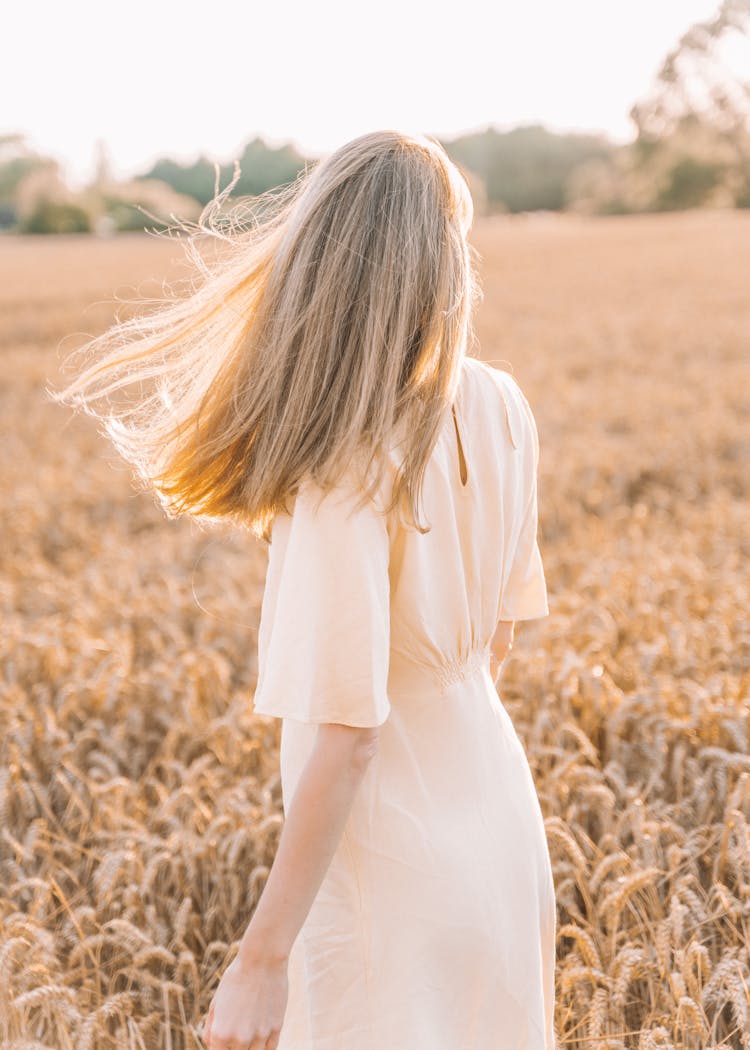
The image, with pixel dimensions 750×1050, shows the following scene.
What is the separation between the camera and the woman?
1174 mm

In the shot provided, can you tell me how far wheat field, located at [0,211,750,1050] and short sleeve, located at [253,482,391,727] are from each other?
0.61 m

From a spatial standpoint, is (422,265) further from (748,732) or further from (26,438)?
(26,438)

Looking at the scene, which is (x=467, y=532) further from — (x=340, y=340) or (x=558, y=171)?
(x=558, y=171)

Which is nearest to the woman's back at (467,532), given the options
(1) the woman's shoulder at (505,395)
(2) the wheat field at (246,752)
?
(1) the woman's shoulder at (505,395)

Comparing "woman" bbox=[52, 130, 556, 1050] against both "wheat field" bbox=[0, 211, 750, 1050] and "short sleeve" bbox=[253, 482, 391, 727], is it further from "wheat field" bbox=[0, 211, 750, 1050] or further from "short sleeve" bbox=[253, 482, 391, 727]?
"wheat field" bbox=[0, 211, 750, 1050]

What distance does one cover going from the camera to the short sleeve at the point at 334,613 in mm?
1146

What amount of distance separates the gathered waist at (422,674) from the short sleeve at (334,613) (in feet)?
0.51

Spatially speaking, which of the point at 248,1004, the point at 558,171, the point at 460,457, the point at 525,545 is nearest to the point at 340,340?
the point at 460,457

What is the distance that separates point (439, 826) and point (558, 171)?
94.6 m

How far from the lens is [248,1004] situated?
1205 millimetres

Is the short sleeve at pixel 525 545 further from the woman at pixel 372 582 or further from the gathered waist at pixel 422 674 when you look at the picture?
the gathered waist at pixel 422 674

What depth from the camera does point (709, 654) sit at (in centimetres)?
337

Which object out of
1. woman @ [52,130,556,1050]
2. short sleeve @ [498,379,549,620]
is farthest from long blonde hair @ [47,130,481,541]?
short sleeve @ [498,379,549,620]

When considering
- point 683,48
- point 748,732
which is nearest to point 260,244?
point 748,732
